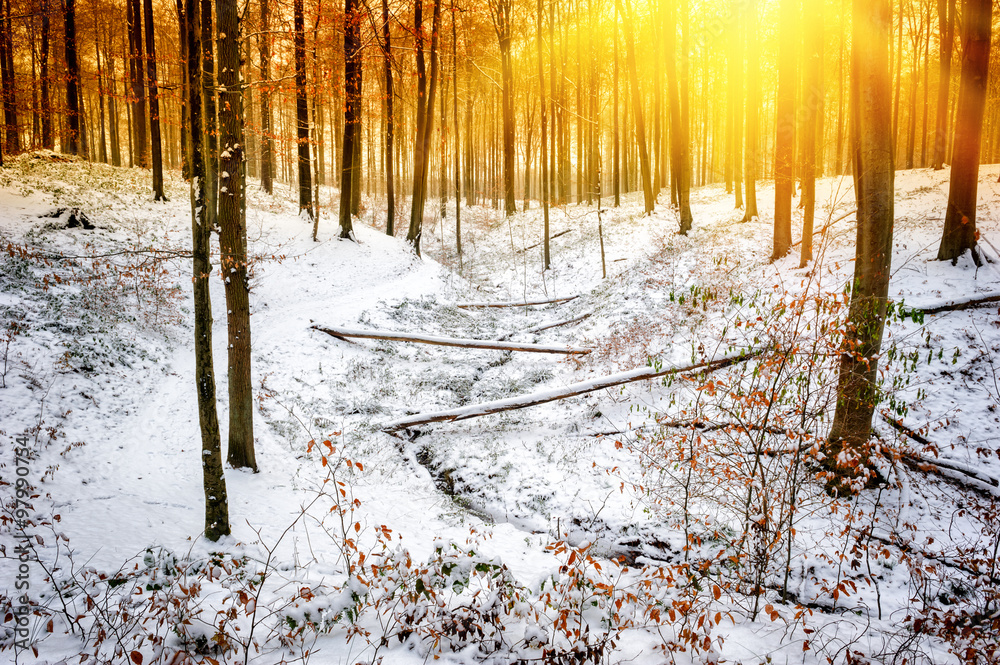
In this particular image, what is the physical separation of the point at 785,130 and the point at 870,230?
8.63 meters

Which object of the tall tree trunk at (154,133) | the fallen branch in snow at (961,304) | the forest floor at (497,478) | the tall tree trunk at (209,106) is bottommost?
the forest floor at (497,478)

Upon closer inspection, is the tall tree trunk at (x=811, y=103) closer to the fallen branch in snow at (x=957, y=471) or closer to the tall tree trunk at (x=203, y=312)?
the fallen branch in snow at (x=957, y=471)

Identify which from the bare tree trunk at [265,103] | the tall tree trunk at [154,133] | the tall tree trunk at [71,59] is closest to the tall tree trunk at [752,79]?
the bare tree trunk at [265,103]

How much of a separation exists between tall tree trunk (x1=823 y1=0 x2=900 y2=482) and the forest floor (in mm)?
352

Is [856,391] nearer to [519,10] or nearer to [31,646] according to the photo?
[31,646]

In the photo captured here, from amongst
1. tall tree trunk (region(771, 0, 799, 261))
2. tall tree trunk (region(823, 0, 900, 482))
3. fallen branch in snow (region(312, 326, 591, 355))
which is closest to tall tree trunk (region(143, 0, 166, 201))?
fallen branch in snow (region(312, 326, 591, 355))

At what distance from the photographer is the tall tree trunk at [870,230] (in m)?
5.50

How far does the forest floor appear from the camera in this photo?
12.2ft

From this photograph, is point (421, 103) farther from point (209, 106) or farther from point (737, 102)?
point (737, 102)

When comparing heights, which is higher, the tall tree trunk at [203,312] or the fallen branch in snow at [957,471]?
the tall tree trunk at [203,312]

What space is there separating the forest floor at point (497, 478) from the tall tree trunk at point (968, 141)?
0.60 meters

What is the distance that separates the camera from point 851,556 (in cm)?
494

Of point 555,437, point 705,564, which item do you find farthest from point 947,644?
point 555,437

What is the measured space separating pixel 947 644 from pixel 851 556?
1215 millimetres
